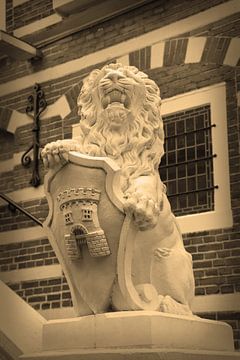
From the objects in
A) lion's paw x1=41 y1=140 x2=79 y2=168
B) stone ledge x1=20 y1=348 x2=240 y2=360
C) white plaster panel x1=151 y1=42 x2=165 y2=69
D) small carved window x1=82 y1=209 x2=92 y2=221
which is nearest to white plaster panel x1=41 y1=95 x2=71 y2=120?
white plaster panel x1=151 y1=42 x2=165 y2=69

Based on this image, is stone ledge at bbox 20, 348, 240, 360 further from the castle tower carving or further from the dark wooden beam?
the dark wooden beam

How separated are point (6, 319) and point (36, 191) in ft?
9.04

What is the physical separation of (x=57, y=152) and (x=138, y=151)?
558 mm

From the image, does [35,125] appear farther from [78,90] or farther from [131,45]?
[131,45]

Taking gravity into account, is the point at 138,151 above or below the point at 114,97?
below

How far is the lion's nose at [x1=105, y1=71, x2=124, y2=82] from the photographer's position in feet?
15.0

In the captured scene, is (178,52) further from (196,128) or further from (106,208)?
(106,208)

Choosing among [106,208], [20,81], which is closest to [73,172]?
[106,208]

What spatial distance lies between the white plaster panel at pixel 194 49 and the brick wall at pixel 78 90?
0.06 m

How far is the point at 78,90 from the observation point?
331 inches

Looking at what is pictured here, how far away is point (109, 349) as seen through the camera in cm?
399

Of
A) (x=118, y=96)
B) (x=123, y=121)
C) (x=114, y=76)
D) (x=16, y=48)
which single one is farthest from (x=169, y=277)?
(x=16, y=48)

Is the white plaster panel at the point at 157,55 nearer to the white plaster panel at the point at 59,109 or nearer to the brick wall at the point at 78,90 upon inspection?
the brick wall at the point at 78,90

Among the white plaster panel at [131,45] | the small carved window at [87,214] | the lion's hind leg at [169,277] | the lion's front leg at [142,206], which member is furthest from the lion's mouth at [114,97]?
the white plaster panel at [131,45]
